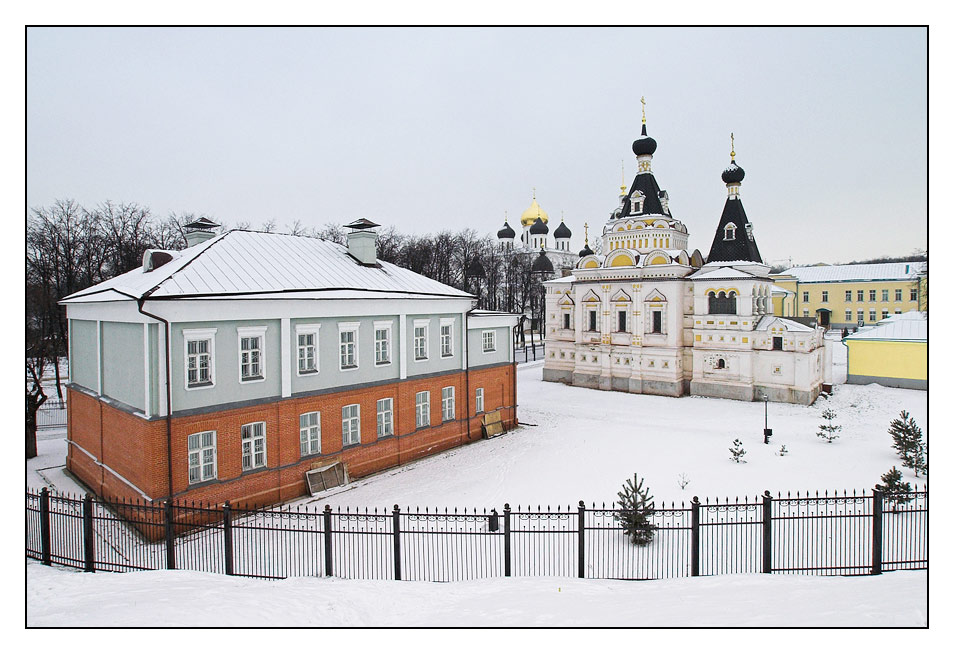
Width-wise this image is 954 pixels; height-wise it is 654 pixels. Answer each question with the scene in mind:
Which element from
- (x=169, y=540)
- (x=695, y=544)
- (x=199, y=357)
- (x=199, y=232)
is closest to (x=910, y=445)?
(x=695, y=544)

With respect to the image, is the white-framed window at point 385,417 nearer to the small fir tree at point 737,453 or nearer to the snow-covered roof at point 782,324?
the small fir tree at point 737,453

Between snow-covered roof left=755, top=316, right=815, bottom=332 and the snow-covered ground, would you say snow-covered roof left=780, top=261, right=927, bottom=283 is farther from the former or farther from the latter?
the snow-covered ground

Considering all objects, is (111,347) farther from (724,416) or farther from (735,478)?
(724,416)

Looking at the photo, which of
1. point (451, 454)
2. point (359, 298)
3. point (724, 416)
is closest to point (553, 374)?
point (724, 416)

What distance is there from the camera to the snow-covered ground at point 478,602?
7.24 m

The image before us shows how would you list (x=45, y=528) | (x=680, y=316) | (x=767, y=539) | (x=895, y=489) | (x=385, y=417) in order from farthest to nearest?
1. (x=680, y=316)
2. (x=385, y=417)
3. (x=895, y=489)
4. (x=45, y=528)
5. (x=767, y=539)

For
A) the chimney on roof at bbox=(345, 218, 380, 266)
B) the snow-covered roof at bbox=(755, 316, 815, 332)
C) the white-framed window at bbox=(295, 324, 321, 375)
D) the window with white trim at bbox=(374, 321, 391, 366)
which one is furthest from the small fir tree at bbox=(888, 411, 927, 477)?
the chimney on roof at bbox=(345, 218, 380, 266)

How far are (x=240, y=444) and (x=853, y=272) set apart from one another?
202 ft

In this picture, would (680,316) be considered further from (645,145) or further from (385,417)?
(385,417)

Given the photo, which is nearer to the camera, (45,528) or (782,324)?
(45,528)

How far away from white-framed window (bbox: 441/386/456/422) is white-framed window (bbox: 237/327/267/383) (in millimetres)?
7126

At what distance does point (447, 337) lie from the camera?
21.0m

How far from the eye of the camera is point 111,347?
15188 mm

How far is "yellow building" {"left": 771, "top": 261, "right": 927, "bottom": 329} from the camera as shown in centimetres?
5309
